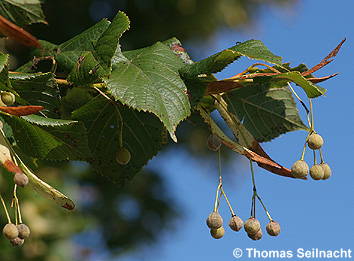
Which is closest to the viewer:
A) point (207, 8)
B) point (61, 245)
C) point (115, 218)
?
point (61, 245)

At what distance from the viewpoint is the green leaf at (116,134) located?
1.03 meters

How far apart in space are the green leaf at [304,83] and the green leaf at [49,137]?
0.29m

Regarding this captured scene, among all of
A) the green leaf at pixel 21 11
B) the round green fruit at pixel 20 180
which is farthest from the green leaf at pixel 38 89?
the green leaf at pixel 21 11

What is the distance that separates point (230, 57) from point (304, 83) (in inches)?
3.9

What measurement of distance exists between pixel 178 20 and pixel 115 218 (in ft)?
8.39

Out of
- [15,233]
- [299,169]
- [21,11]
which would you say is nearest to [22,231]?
[15,233]

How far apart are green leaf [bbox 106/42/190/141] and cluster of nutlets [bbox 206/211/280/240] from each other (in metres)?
0.17

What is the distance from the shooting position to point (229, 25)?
7223 mm

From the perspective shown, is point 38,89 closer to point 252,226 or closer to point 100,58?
point 100,58

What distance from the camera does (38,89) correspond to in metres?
0.96

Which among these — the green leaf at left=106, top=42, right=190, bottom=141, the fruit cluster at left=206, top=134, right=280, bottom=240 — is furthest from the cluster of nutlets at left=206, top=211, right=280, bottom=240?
the green leaf at left=106, top=42, right=190, bottom=141

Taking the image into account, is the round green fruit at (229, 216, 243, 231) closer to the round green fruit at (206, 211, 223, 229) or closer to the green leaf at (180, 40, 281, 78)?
the round green fruit at (206, 211, 223, 229)

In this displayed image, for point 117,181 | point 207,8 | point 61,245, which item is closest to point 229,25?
point 207,8

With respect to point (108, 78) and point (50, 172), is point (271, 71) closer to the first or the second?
point (108, 78)
